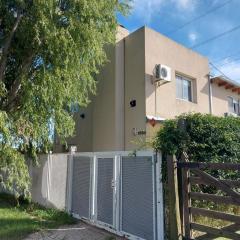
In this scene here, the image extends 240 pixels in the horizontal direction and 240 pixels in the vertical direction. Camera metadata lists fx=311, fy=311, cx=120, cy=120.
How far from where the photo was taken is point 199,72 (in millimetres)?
15922

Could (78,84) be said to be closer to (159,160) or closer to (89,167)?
(89,167)

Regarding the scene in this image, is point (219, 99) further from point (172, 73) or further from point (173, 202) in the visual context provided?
point (173, 202)

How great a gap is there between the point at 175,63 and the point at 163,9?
9.28 ft

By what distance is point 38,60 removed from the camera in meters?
10.1

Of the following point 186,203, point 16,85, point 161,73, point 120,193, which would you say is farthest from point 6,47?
point 186,203

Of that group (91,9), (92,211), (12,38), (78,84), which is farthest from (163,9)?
(92,211)

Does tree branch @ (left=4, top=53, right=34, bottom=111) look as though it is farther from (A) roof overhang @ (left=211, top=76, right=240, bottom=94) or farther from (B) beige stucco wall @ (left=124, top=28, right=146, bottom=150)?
(A) roof overhang @ (left=211, top=76, right=240, bottom=94)

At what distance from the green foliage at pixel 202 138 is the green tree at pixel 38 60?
163 inches

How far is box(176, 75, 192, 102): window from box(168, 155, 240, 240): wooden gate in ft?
27.8

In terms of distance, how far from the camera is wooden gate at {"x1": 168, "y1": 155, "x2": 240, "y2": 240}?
5680 millimetres

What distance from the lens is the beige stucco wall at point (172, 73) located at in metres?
13.0

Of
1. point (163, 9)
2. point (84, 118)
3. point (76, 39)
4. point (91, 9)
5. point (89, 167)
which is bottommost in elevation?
point (89, 167)

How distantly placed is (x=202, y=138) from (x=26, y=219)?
18.7 ft

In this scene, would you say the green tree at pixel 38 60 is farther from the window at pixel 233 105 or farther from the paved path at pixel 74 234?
the window at pixel 233 105
